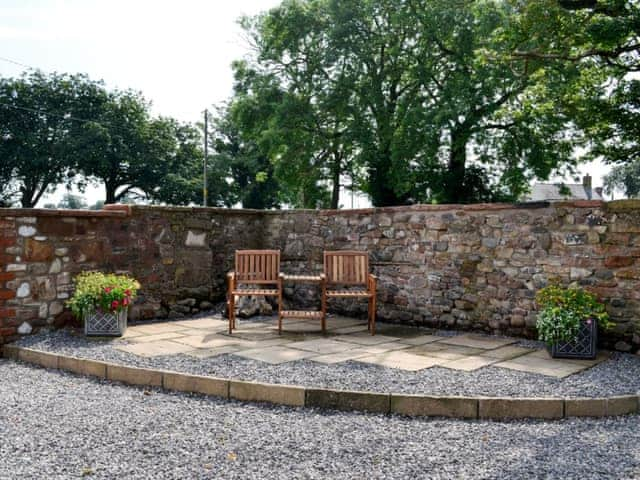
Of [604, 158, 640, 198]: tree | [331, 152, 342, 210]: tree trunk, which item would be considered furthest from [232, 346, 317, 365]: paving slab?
[604, 158, 640, 198]: tree

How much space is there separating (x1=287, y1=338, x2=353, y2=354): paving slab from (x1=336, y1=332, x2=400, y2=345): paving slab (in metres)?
0.17

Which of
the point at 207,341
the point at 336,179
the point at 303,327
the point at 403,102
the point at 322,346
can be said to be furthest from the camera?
the point at 336,179

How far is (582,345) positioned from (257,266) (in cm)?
354

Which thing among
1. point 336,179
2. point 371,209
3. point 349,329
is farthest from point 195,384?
point 336,179

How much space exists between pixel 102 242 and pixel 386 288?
11.0 ft

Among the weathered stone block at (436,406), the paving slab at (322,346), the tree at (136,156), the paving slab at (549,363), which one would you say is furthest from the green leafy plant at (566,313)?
the tree at (136,156)

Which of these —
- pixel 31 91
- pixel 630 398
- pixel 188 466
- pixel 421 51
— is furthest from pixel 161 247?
pixel 31 91

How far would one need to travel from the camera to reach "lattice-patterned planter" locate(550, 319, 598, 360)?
15.3ft

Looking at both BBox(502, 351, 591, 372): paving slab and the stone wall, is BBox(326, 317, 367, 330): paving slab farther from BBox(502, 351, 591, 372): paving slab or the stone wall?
BBox(502, 351, 591, 372): paving slab

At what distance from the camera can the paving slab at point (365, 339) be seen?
541cm

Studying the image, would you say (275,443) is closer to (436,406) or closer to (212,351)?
(436,406)

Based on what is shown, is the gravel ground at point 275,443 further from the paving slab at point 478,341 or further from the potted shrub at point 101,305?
the paving slab at point 478,341

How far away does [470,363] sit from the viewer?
4.48m

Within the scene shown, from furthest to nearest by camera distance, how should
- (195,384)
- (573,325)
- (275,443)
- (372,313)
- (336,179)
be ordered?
(336,179), (372,313), (573,325), (195,384), (275,443)
